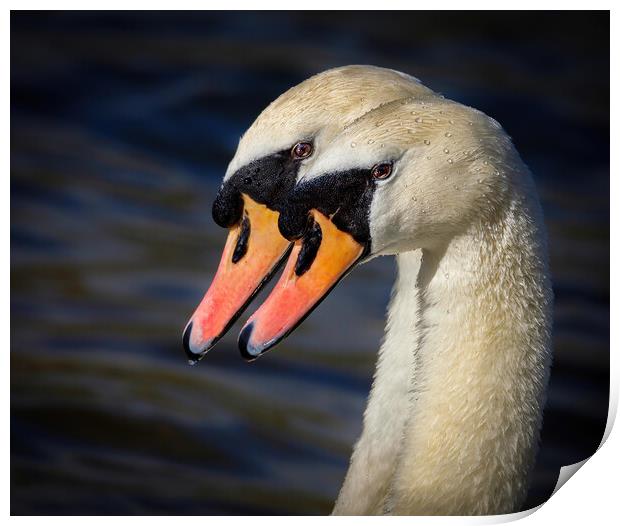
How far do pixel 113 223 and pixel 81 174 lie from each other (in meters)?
0.14

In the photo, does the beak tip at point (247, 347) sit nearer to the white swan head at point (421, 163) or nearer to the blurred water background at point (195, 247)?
the white swan head at point (421, 163)

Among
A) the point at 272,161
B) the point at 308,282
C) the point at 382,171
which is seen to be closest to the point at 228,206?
the point at 272,161

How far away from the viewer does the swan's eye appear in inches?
114

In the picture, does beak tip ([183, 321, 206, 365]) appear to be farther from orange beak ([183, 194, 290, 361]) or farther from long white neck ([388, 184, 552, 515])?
long white neck ([388, 184, 552, 515])

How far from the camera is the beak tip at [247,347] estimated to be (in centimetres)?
294

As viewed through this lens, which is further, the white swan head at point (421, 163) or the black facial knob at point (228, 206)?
the black facial knob at point (228, 206)

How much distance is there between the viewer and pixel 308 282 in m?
2.97

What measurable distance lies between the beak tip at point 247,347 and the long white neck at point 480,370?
0.35m

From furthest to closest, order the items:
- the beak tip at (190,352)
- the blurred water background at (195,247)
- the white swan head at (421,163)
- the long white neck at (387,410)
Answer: the blurred water background at (195,247), the long white neck at (387,410), the beak tip at (190,352), the white swan head at (421,163)

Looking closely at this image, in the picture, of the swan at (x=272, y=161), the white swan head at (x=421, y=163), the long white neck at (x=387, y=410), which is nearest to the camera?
Result: the white swan head at (x=421, y=163)

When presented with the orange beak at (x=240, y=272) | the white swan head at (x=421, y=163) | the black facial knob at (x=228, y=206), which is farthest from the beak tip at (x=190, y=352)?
the white swan head at (x=421, y=163)

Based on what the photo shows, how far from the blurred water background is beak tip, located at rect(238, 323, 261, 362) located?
2.32 ft
